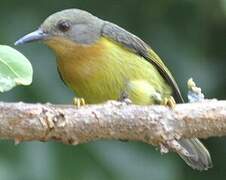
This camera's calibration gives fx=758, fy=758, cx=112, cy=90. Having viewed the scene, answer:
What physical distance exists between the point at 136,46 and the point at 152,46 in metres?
0.69

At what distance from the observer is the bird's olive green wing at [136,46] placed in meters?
4.48

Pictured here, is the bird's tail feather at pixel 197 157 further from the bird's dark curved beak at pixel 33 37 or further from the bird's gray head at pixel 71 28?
the bird's dark curved beak at pixel 33 37

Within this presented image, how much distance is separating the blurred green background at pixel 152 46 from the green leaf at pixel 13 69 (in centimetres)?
171

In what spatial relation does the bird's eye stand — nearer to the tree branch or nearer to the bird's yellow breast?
the bird's yellow breast

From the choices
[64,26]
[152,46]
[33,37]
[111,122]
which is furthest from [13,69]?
[152,46]

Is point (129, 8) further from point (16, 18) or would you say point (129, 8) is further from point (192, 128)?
point (192, 128)

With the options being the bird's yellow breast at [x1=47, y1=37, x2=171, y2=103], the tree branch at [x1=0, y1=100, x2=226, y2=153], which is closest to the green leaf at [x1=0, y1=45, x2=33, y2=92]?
the tree branch at [x1=0, y1=100, x2=226, y2=153]

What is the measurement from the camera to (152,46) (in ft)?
17.0

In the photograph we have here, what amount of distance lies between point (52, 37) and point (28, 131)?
1.48 m

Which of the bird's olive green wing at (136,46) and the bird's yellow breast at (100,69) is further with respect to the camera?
the bird's olive green wing at (136,46)

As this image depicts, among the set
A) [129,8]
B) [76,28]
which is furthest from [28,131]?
[129,8]

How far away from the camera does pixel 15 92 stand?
4566 mm

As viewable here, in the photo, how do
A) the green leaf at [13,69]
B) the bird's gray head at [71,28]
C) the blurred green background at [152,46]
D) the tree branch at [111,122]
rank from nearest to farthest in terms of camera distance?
the green leaf at [13,69] < the tree branch at [111,122] < the bird's gray head at [71,28] < the blurred green background at [152,46]

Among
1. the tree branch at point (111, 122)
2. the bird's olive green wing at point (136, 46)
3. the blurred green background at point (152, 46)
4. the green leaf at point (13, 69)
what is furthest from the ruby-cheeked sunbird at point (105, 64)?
the green leaf at point (13, 69)
